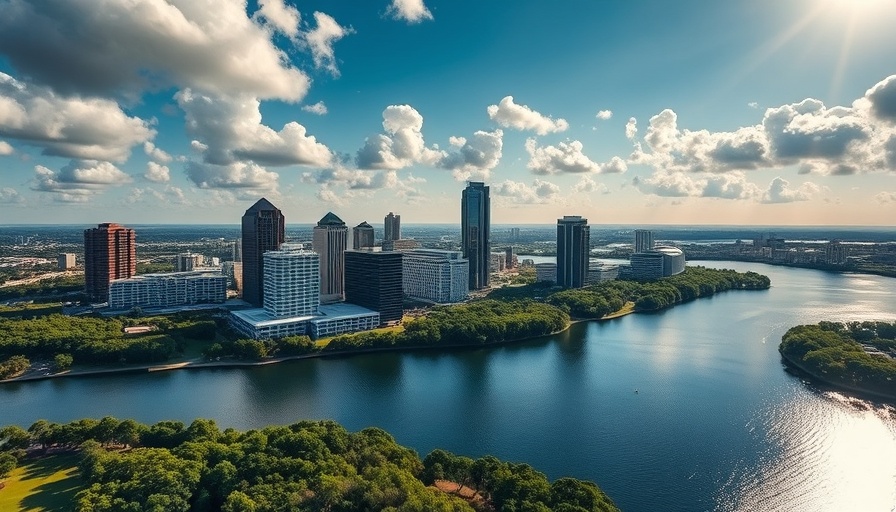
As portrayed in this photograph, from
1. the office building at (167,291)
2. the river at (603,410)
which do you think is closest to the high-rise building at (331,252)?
the office building at (167,291)

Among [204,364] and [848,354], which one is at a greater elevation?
[848,354]

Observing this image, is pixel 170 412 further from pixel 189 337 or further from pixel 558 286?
pixel 558 286

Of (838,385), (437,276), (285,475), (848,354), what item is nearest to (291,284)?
(437,276)

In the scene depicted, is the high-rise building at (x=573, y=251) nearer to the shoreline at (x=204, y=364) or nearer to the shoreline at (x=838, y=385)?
the shoreline at (x=204, y=364)

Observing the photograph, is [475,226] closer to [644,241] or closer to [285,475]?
[285,475]

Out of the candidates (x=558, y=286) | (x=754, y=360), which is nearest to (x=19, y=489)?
(x=754, y=360)

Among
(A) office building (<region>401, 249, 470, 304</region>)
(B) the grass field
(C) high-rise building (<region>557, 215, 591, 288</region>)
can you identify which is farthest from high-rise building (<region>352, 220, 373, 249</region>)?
(B) the grass field

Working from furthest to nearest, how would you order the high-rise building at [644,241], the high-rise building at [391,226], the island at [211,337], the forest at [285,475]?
the high-rise building at [644,241]
the high-rise building at [391,226]
the island at [211,337]
the forest at [285,475]
